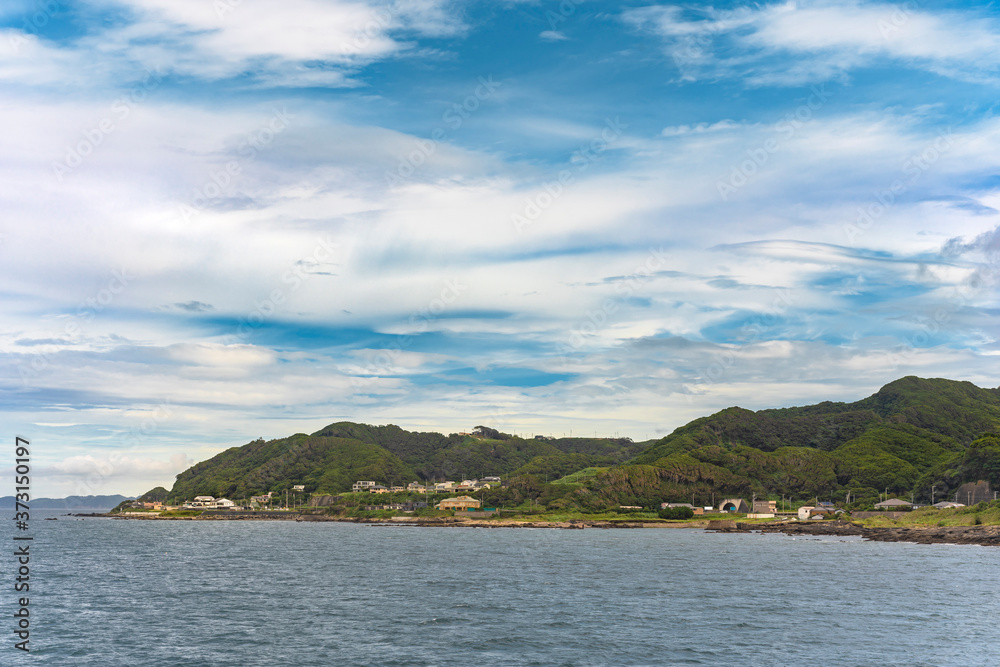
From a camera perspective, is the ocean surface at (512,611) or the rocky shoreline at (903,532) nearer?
the ocean surface at (512,611)

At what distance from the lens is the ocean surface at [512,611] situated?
36.2 m

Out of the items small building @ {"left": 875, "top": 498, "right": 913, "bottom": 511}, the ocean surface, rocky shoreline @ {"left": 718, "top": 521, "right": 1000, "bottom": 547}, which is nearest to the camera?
the ocean surface

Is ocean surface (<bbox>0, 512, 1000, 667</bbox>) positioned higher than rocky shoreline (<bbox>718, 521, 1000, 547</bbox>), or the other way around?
ocean surface (<bbox>0, 512, 1000, 667</bbox>)

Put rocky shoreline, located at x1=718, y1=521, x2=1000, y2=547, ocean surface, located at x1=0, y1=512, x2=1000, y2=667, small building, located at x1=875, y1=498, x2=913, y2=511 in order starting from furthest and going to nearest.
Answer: small building, located at x1=875, y1=498, x2=913, y2=511 → rocky shoreline, located at x1=718, y1=521, x2=1000, y2=547 → ocean surface, located at x1=0, y1=512, x2=1000, y2=667

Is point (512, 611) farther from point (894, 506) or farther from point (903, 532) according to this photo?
point (894, 506)

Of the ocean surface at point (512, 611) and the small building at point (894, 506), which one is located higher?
the ocean surface at point (512, 611)

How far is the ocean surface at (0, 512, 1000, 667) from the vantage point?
119 feet

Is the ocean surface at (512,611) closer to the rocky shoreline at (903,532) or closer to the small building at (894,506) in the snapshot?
the rocky shoreline at (903,532)

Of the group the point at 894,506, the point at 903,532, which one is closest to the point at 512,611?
the point at 903,532

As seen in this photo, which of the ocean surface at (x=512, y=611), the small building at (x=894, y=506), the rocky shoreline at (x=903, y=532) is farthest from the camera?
the small building at (x=894, y=506)

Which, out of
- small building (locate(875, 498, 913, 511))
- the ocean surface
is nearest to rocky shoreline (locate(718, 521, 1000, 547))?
small building (locate(875, 498, 913, 511))

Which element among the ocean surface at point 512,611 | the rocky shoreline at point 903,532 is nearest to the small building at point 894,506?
the rocky shoreline at point 903,532

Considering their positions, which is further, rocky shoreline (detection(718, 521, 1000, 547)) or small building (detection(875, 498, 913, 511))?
small building (detection(875, 498, 913, 511))

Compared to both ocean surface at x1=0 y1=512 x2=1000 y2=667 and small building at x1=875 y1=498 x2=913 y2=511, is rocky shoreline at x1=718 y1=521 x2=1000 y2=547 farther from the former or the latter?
ocean surface at x1=0 y1=512 x2=1000 y2=667
